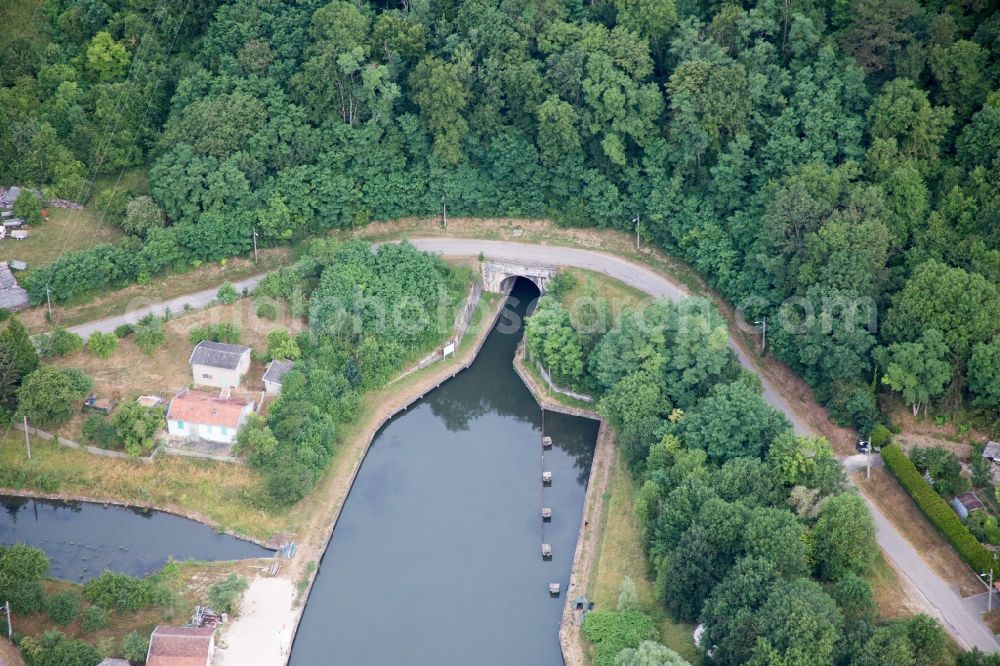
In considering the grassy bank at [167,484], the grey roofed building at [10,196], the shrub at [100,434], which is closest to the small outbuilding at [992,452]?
the grassy bank at [167,484]

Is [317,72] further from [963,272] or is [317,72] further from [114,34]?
[963,272]

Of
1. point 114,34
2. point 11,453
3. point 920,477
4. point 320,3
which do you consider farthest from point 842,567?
point 114,34

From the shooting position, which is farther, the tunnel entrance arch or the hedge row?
the tunnel entrance arch

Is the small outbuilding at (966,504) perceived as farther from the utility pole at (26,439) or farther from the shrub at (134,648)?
the utility pole at (26,439)

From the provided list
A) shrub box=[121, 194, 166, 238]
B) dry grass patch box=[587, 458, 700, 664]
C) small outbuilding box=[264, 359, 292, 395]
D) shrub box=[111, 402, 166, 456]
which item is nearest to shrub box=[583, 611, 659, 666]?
dry grass patch box=[587, 458, 700, 664]

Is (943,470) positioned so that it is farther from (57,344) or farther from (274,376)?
(57,344)

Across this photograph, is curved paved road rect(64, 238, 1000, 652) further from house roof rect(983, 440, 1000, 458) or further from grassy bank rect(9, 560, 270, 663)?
grassy bank rect(9, 560, 270, 663)

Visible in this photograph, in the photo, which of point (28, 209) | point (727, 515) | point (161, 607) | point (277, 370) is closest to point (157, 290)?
point (28, 209)

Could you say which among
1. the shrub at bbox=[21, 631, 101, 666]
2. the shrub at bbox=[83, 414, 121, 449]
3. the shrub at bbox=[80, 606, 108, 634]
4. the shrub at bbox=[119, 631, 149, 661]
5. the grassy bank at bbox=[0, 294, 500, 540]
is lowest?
the shrub at bbox=[21, 631, 101, 666]
